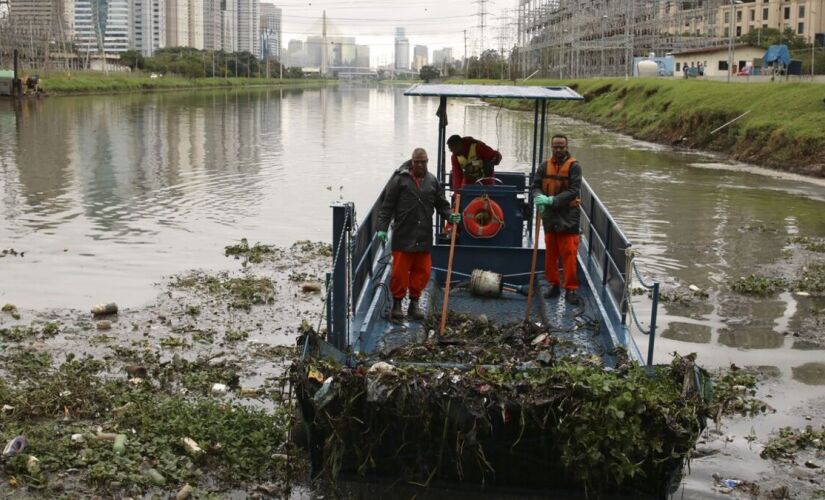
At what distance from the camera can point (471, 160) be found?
1248cm

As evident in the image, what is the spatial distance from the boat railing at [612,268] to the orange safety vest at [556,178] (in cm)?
50

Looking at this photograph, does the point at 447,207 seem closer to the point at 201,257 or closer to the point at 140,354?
the point at 140,354

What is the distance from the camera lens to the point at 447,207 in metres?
9.42

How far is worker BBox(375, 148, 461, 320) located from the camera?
29.5 feet

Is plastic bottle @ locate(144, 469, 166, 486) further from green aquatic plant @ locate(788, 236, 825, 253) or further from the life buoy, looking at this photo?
green aquatic plant @ locate(788, 236, 825, 253)

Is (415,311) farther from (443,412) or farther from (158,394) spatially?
(443,412)

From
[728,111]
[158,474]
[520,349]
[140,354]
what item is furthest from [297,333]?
[728,111]

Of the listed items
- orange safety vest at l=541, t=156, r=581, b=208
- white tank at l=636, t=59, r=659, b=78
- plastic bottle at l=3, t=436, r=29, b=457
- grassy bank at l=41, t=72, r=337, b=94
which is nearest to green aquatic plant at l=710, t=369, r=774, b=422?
orange safety vest at l=541, t=156, r=581, b=208

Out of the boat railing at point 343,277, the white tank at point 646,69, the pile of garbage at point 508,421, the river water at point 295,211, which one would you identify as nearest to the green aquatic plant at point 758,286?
the river water at point 295,211

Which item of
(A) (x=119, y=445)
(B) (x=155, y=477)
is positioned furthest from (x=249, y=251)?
(B) (x=155, y=477)

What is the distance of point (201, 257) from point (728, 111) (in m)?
28.7

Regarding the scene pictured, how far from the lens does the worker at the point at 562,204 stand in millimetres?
9727

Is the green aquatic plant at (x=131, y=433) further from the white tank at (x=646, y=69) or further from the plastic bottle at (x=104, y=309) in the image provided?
the white tank at (x=646, y=69)

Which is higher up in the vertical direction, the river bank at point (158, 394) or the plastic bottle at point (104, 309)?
the plastic bottle at point (104, 309)
